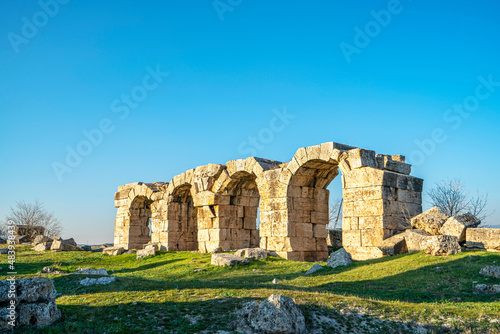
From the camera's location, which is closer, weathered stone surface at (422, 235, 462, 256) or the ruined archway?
weathered stone surface at (422, 235, 462, 256)

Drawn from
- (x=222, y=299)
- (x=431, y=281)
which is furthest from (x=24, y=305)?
(x=431, y=281)

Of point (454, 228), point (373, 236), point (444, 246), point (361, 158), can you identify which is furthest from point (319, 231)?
point (444, 246)

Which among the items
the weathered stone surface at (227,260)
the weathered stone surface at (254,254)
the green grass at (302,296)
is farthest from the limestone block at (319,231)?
the weathered stone surface at (227,260)

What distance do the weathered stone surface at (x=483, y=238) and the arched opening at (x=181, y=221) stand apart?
1388cm

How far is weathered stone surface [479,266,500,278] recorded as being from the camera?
30.9ft

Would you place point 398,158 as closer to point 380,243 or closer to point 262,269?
point 380,243

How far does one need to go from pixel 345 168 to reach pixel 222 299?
318 inches

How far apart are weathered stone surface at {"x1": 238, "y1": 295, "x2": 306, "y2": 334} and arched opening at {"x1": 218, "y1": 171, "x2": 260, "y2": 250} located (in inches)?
508

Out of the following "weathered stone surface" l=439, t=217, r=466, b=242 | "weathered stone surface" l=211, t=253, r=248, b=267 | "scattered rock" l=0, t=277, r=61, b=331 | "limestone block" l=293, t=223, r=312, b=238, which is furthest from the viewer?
"limestone block" l=293, t=223, r=312, b=238

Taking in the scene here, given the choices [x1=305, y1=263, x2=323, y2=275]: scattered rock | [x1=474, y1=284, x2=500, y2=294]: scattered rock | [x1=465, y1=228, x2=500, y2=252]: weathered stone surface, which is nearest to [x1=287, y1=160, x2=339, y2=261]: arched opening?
[x1=305, y1=263, x2=323, y2=275]: scattered rock

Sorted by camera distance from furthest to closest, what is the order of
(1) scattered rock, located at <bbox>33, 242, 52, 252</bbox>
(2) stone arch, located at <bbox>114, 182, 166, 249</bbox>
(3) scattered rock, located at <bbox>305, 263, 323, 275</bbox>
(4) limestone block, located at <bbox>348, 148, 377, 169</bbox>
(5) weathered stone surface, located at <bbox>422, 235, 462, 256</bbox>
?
(2) stone arch, located at <bbox>114, 182, 166, 249</bbox> → (1) scattered rock, located at <bbox>33, 242, 52, 252</bbox> → (4) limestone block, located at <bbox>348, 148, 377, 169</bbox> → (3) scattered rock, located at <bbox>305, 263, 323, 275</bbox> → (5) weathered stone surface, located at <bbox>422, 235, 462, 256</bbox>

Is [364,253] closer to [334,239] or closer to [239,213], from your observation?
[334,239]

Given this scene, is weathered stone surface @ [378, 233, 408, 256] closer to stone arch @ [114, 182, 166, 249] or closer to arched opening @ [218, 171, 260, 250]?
arched opening @ [218, 171, 260, 250]

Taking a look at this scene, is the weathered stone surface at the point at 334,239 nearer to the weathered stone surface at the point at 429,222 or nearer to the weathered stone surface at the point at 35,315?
the weathered stone surface at the point at 429,222
